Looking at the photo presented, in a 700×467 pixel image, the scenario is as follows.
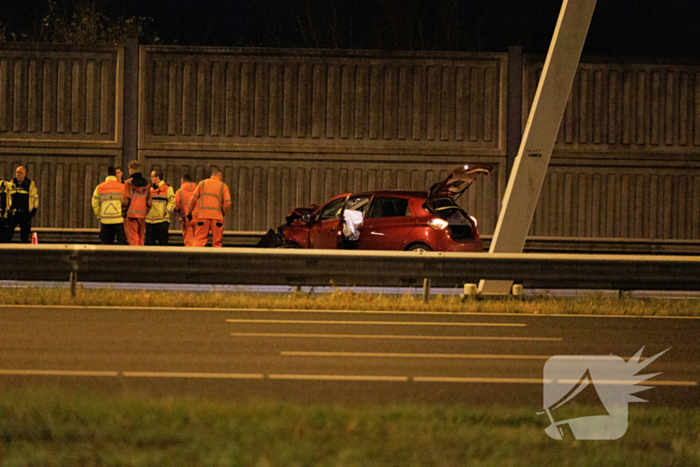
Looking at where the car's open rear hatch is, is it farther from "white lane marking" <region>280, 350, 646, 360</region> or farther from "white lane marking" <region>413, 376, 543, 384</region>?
"white lane marking" <region>413, 376, 543, 384</region>

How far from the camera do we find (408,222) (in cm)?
1428

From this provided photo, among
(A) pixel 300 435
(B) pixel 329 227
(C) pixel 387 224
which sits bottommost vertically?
(A) pixel 300 435

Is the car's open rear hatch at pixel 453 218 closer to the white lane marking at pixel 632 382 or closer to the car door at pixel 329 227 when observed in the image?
the car door at pixel 329 227

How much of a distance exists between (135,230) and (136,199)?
613 millimetres

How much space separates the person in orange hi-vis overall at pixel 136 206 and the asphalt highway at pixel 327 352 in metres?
4.59

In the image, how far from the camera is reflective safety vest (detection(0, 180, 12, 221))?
17.8 metres

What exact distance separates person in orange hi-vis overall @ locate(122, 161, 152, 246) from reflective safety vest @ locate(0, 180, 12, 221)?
10.3 ft

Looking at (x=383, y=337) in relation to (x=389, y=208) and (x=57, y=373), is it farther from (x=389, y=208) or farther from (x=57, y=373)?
(x=389, y=208)

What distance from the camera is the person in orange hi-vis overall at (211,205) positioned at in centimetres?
1590

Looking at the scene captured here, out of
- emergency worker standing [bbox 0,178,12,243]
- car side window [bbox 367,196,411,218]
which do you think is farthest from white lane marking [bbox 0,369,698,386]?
emergency worker standing [bbox 0,178,12,243]

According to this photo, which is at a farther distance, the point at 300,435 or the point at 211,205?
the point at 211,205

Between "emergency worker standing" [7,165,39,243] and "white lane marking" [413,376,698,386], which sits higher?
"emergency worker standing" [7,165,39,243]

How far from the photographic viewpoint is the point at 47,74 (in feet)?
68.6
